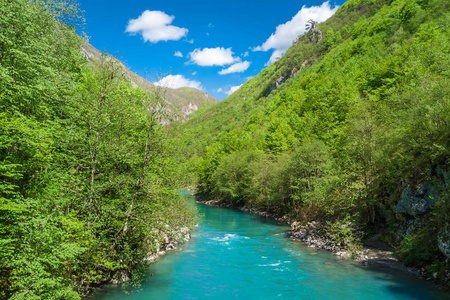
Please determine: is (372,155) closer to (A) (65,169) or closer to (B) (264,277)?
(B) (264,277)

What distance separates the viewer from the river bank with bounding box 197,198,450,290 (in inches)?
671

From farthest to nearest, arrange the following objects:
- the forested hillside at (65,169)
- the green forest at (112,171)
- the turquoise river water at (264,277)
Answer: the turquoise river water at (264,277) < the green forest at (112,171) < the forested hillside at (65,169)

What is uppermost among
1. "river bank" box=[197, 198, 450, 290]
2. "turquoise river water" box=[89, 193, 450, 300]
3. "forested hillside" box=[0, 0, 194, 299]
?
"forested hillside" box=[0, 0, 194, 299]

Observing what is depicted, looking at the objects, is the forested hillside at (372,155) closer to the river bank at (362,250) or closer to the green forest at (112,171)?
the green forest at (112,171)

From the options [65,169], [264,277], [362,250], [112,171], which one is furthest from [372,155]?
[65,169]

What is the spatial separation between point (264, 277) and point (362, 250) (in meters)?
9.83

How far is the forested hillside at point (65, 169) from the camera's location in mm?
9320

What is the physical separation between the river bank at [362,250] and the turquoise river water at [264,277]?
0.78 m

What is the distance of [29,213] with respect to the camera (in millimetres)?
9742

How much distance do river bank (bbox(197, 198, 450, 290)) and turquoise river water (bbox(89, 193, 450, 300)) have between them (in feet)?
2.56

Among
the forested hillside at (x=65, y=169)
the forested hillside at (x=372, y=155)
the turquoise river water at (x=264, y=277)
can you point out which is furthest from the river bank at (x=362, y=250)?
the forested hillside at (x=65, y=169)

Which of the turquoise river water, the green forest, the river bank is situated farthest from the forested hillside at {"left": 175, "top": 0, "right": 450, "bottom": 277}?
the turquoise river water

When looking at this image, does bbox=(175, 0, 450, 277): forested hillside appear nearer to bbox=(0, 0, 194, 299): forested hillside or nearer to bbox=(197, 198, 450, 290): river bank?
bbox=(197, 198, 450, 290): river bank

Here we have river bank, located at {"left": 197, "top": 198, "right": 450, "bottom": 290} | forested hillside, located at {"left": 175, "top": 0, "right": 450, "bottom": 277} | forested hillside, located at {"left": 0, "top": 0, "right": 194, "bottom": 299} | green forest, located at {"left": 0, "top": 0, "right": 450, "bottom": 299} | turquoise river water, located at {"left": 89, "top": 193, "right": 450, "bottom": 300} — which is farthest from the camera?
forested hillside, located at {"left": 175, "top": 0, "right": 450, "bottom": 277}
